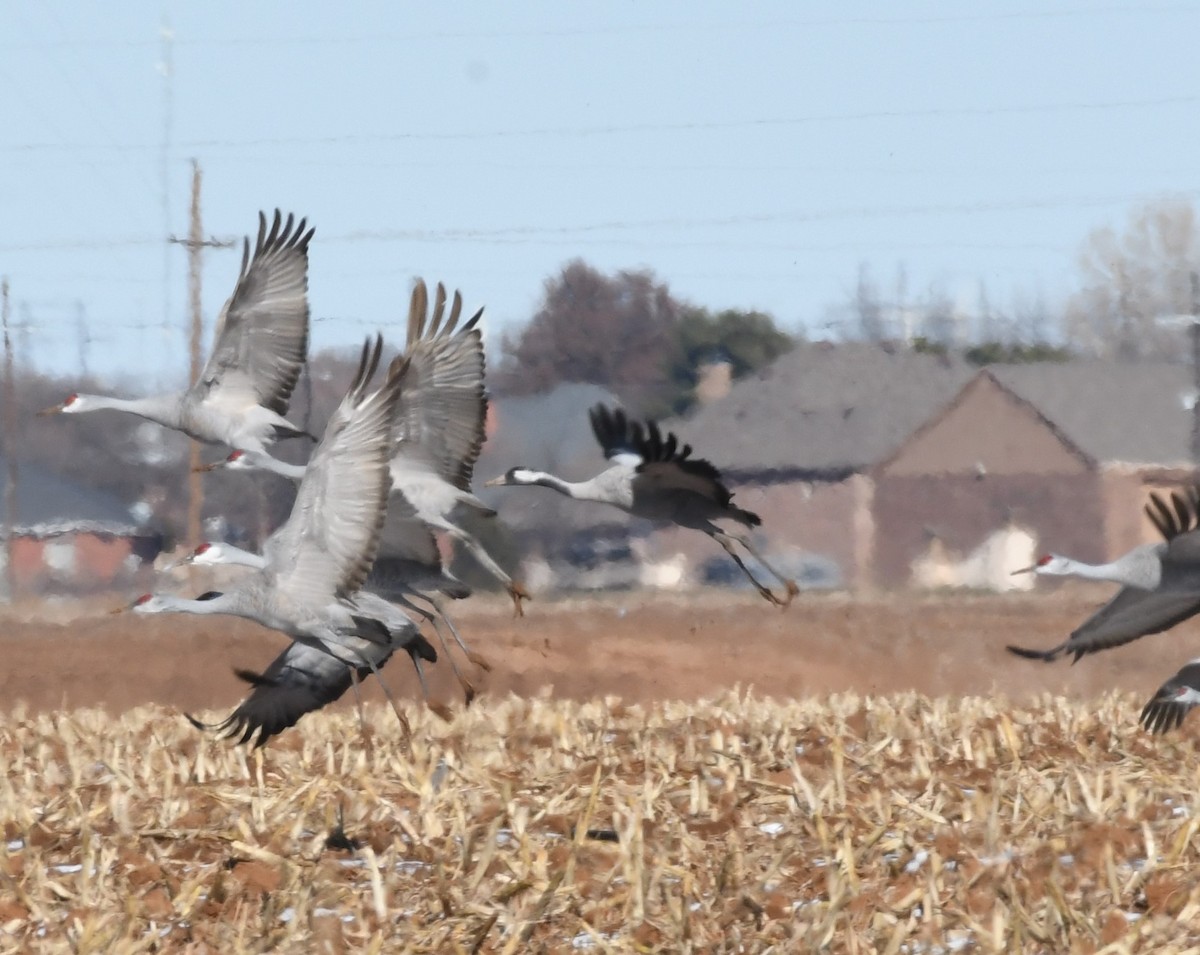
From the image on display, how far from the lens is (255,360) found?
13062 millimetres

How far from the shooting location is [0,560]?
182 ft

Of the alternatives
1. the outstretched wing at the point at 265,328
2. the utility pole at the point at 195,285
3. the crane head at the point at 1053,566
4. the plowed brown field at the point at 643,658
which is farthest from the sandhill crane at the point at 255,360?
the utility pole at the point at 195,285

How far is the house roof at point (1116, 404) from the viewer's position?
50.9 m

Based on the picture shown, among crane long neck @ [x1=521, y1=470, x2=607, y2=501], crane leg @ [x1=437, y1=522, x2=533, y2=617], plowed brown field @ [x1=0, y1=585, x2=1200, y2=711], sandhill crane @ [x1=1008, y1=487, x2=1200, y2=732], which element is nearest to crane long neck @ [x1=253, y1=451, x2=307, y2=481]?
crane leg @ [x1=437, y1=522, x2=533, y2=617]

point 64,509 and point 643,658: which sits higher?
point 643,658

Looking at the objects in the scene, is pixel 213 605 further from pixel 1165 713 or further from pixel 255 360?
pixel 1165 713

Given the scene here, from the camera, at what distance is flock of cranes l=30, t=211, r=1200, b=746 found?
10195mm

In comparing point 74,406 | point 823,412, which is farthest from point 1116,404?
point 74,406

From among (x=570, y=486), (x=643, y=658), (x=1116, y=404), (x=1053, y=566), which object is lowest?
(x=643, y=658)

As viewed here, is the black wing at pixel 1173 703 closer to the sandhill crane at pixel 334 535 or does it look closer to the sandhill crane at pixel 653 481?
the sandhill crane at pixel 653 481

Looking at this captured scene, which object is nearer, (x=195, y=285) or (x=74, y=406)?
(x=74, y=406)

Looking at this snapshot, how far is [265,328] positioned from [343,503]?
3231mm

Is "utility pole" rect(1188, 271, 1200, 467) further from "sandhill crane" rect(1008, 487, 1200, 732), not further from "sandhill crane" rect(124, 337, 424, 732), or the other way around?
"sandhill crane" rect(124, 337, 424, 732)

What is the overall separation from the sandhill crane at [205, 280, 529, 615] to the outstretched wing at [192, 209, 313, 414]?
735 millimetres
